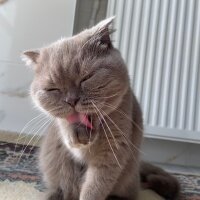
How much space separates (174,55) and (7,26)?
0.92 m

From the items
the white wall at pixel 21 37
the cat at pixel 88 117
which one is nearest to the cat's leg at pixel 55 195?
the cat at pixel 88 117

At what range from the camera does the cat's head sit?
2.83 ft

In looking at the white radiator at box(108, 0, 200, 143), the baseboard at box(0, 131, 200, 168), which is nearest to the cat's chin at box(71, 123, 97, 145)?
the white radiator at box(108, 0, 200, 143)

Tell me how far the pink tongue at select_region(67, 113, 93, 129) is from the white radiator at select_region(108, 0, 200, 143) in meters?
1.10

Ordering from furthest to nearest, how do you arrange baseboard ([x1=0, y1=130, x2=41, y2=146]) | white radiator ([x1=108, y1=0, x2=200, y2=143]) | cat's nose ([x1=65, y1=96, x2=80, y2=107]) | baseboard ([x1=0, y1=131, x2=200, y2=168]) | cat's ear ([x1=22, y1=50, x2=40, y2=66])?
baseboard ([x1=0, y1=131, x2=200, y2=168]) < white radiator ([x1=108, y1=0, x2=200, y2=143]) < baseboard ([x1=0, y1=130, x2=41, y2=146]) < cat's ear ([x1=22, y1=50, x2=40, y2=66]) < cat's nose ([x1=65, y1=96, x2=80, y2=107])

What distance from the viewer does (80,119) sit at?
92 centimetres

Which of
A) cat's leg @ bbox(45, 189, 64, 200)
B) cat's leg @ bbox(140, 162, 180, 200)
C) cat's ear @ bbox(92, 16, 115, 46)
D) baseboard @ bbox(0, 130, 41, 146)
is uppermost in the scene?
cat's ear @ bbox(92, 16, 115, 46)

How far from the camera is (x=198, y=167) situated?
2.07 m

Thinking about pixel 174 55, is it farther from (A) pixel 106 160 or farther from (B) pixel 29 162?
(A) pixel 106 160

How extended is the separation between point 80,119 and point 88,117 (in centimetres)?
2

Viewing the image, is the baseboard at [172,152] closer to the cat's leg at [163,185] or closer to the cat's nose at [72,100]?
the cat's leg at [163,185]

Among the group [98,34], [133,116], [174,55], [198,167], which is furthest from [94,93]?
[198,167]

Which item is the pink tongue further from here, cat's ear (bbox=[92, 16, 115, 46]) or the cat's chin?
cat's ear (bbox=[92, 16, 115, 46])

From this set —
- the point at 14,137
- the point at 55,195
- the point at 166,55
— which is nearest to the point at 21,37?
the point at 14,137
